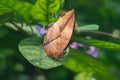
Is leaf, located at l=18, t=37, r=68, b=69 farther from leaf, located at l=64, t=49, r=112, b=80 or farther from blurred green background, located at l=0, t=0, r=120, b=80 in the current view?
blurred green background, located at l=0, t=0, r=120, b=80

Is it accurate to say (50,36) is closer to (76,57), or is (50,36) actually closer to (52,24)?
(52,24)

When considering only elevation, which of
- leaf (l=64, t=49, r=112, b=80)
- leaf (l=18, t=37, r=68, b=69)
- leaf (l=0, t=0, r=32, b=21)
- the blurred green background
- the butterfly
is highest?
leaf (l=0, t=0, r=32, b=21)

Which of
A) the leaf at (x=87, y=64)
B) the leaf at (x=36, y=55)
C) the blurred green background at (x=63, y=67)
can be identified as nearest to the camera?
the leaf at (x=36, y=55)

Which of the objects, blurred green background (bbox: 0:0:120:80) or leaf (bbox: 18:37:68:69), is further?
blurred green background (bbox: 0:0:120:80)

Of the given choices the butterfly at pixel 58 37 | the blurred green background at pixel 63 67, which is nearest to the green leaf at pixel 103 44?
the butterfly at pixel 58 37

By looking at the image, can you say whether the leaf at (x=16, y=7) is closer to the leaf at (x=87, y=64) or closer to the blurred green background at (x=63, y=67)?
the leaf at (x=87, y=64)

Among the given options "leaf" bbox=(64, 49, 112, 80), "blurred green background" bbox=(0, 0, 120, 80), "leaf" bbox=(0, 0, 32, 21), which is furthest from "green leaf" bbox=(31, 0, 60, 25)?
"blurred green background" bbox=(0, 0, 120, 80)

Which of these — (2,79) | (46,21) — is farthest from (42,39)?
(2,79)
